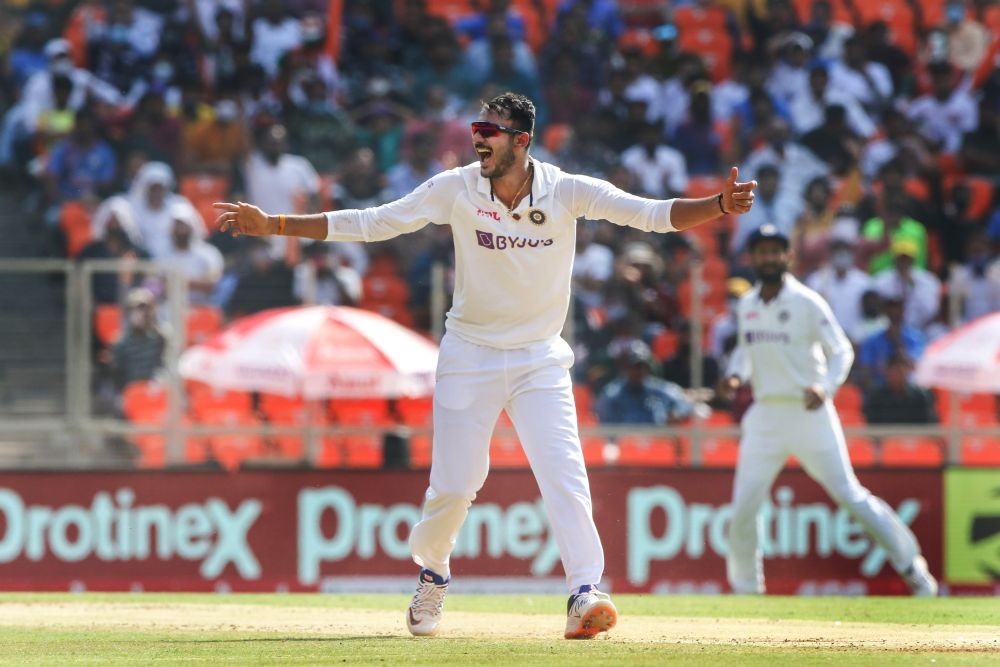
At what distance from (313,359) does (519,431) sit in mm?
6338

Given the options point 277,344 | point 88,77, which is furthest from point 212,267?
point 88,77

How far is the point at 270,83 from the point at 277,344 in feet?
16.5

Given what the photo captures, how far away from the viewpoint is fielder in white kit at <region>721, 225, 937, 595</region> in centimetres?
1159

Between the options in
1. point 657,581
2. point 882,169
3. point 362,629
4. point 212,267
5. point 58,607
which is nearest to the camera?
point 362,629

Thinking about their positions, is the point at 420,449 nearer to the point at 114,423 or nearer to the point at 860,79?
the point at 114,423

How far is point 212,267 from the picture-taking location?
1565 centimetres

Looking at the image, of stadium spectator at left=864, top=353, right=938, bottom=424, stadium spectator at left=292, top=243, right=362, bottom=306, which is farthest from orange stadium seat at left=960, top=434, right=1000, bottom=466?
stadium spectator at left=292, top=243, right=362, bottom=306

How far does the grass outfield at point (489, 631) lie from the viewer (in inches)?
287

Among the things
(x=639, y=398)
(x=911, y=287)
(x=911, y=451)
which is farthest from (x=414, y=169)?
(x=911, y=451)

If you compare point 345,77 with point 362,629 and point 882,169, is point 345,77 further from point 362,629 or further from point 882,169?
point 362,629

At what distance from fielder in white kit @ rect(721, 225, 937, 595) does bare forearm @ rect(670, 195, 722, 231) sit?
417cm

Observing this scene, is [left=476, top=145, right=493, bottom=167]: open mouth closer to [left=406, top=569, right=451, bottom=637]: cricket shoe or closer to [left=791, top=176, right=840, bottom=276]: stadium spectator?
[left=406, top=569, right=451, bottom=637]: cricket shoe

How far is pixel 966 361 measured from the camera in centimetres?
1395

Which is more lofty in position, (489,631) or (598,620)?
(598,620)
